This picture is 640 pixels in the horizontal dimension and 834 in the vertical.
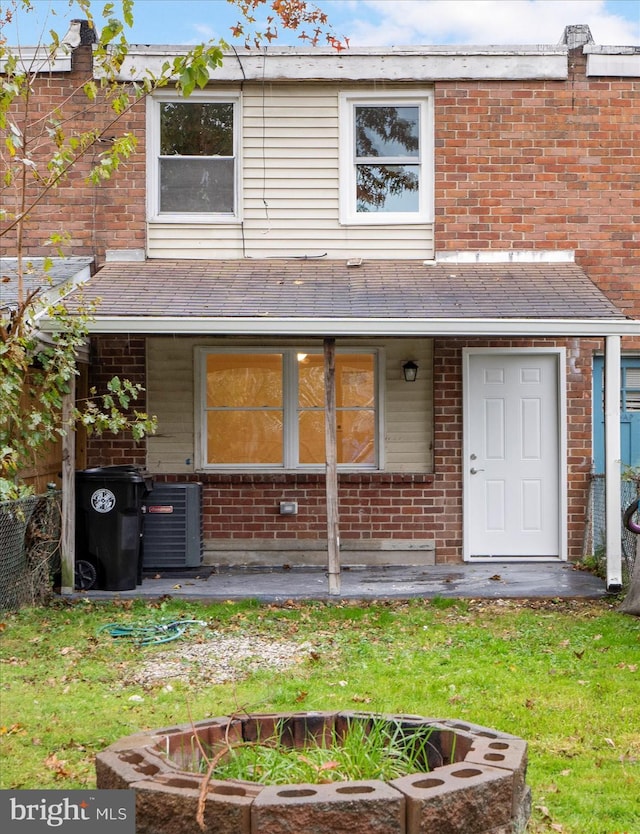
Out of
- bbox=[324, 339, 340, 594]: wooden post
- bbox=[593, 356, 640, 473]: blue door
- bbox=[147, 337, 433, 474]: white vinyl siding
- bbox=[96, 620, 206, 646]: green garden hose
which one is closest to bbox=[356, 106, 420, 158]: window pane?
bbox=[147, 337, 433, 474]: white vinyl siding

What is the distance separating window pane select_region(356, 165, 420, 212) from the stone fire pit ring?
840 centimetres

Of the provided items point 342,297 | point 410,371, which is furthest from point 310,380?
Result: point 342,297

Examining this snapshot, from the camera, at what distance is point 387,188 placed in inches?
440

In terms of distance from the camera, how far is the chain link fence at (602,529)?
382 inches

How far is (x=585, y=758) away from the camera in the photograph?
16.3ft

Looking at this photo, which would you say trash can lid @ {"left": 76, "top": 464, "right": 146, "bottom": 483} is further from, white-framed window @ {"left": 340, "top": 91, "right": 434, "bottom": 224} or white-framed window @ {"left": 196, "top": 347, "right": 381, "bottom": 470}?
white-framed window @ {"left": 340, "top": 91, "right": 434, "bottom": 224}

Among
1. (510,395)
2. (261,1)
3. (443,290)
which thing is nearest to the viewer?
(443,290)

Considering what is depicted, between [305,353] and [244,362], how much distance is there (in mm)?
700

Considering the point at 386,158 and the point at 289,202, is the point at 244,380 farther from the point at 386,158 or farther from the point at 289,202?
the point at 386,158

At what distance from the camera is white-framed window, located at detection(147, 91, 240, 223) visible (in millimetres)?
11094

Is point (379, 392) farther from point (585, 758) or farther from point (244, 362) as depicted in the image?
point (585, 758)

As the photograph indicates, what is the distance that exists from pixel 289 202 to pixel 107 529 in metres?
4.17

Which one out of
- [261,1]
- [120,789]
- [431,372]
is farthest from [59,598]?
[261,1]

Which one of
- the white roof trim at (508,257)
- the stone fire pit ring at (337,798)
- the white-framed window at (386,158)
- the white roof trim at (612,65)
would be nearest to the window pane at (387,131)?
the white-framed window at (386,158)
